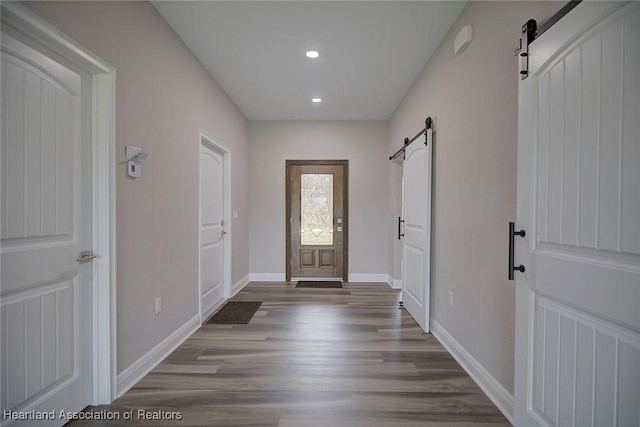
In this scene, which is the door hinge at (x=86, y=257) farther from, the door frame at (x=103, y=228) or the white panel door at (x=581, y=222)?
the white panel door at (x=581, y=222)

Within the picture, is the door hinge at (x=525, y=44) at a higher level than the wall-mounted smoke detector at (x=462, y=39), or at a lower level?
lower

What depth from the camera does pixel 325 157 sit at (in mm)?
5379

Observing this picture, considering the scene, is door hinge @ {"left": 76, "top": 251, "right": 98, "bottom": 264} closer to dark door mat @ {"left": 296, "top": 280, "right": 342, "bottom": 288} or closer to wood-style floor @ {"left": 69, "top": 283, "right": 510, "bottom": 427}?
wood-style floor @ {"left": 69, "top": 283, "right": 510, "bottom": 427}

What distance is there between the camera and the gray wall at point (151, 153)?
192 cm

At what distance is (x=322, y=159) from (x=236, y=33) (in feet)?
9.32

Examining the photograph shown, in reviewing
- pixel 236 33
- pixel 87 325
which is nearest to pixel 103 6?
pixel 236 33

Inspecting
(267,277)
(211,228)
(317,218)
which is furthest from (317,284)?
(211,228)

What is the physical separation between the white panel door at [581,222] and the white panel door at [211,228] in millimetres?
2917

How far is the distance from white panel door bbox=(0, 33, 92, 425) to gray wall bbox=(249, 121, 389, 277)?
362cm

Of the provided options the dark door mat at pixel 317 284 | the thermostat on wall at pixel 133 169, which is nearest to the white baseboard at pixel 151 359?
the thermostat on wall at pixel 133 169

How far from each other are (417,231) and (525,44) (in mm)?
2117

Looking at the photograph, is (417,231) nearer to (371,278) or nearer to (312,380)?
(312,380)

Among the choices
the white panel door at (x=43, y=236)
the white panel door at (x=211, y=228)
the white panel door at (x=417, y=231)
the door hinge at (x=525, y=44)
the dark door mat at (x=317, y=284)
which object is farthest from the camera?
the dark door mat at (x=317, y=284)

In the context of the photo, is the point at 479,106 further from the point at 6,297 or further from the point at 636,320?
the point at 6,297
